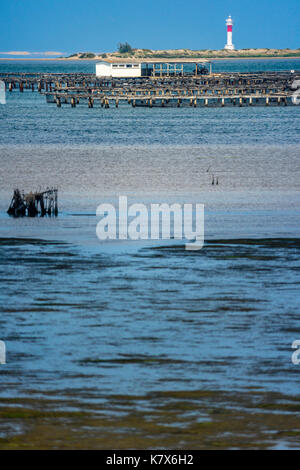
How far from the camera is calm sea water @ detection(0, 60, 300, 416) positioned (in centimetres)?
1015

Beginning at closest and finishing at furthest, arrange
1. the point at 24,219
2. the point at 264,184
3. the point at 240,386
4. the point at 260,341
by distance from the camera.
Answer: the point at 240,386 → the point at 260,341 → the point at 24,219 → the point at 264,184

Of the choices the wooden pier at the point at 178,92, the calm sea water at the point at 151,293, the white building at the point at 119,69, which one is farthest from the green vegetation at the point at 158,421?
the white building at the point at 119,69

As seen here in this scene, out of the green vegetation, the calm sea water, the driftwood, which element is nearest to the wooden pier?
the calm sea water

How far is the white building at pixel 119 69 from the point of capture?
421 feet

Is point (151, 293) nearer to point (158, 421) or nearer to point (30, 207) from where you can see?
point (158, 421)

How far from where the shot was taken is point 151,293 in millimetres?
14141

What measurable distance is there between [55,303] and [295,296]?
3750 mm

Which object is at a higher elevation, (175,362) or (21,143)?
(21,143)

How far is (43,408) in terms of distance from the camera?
890 centimetres

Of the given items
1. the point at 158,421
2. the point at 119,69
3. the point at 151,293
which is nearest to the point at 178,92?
the point at 119,69

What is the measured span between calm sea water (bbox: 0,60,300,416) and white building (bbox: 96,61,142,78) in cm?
9641

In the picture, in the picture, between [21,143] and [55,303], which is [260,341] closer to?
[55,303]

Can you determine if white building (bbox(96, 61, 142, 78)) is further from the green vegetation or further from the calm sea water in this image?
the green vegetation

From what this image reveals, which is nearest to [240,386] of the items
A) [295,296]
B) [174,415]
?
[174,415]
